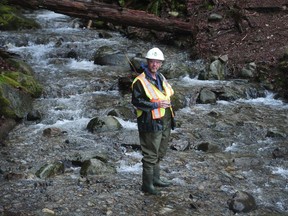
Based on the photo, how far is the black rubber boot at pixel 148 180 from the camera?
630cm

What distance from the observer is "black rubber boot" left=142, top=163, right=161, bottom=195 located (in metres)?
6.30

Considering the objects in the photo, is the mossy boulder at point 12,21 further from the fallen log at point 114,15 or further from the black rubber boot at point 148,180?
the black rubber boot at point 148,180

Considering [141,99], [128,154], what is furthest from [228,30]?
[141,99]

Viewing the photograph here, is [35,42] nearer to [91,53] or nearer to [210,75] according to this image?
[91,53]

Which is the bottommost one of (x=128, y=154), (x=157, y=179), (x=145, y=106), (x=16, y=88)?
(x=128, y=154)

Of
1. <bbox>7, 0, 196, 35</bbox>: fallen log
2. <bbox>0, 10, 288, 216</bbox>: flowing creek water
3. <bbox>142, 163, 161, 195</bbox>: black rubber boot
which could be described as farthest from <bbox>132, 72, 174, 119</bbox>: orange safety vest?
<bbox>7, 0, 196, 35</bbox>: fallen log

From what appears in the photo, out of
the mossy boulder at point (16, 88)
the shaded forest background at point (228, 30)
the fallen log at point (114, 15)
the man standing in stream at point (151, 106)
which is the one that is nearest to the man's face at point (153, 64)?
the man standing in stream at point (151, 106)

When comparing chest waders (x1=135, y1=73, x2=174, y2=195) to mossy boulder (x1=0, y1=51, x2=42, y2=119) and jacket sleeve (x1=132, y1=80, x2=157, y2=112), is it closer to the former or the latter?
jacket sleeve (x1=132, y1=80, x2=157, y2=112)

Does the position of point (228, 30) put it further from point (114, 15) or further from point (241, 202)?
point (241, 202)

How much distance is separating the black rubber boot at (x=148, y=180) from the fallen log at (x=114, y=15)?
396 inches

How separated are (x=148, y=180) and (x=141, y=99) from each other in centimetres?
133

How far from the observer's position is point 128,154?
8.17 metres

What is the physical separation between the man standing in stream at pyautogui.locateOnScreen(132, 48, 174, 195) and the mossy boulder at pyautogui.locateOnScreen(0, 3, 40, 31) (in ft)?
41.3

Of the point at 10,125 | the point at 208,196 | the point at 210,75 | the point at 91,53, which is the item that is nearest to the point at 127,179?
the point at 208,196
